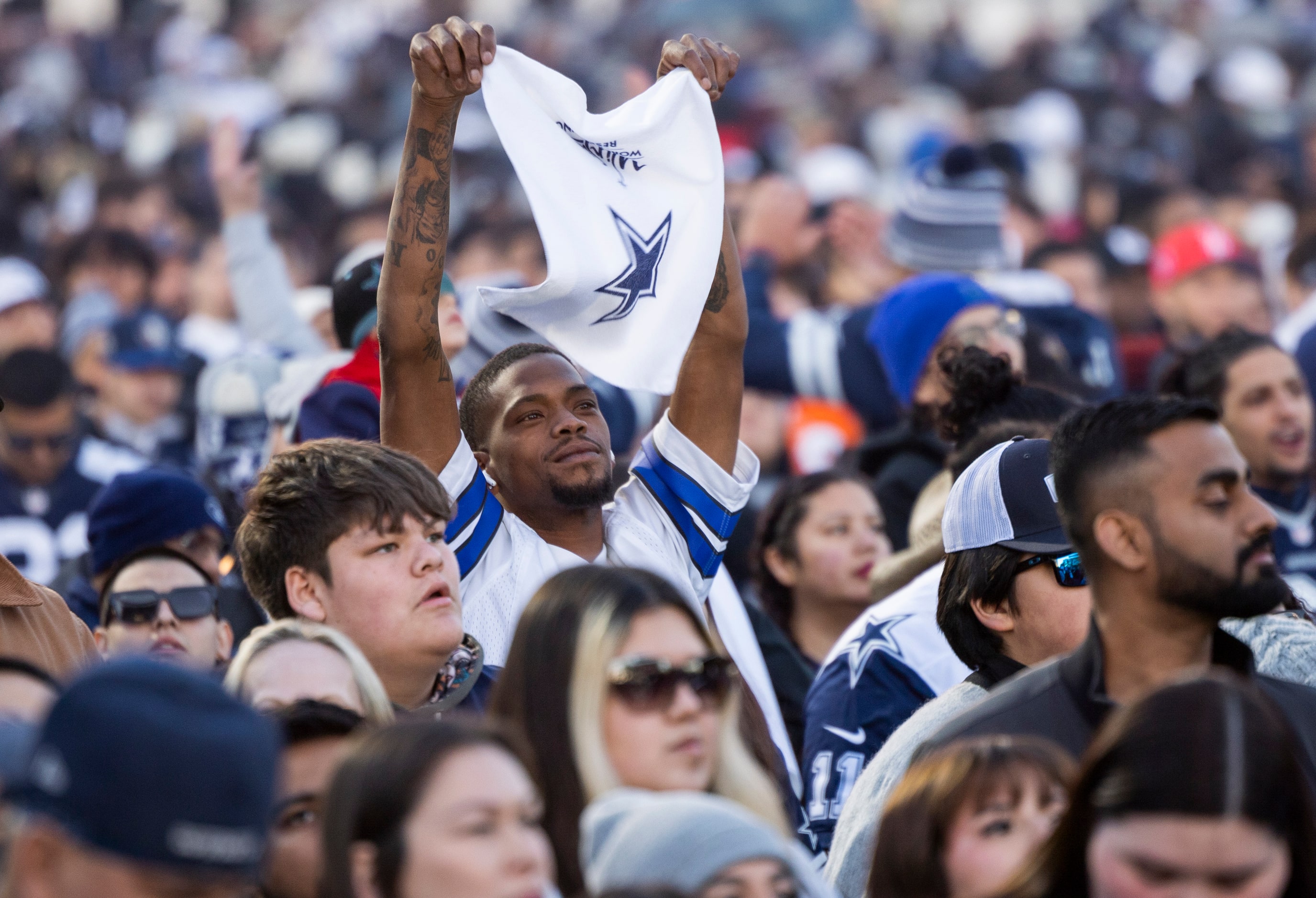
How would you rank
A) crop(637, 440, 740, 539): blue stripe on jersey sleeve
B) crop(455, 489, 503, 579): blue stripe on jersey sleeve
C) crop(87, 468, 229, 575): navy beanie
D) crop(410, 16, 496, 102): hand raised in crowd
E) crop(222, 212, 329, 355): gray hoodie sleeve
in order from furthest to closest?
1. crop(222, 212, 329, 355): gray hoodie sleeve
2. crop(87, 468, 229, 575): navy beanie
3. crop(637, 440, 740, 539): blue stripe on jersey sleeve
4. crop(455, 489, 503, 579): blue stripe on jersey sleeve
5. crop(410, 16, 496, 102): hand raised in crowd

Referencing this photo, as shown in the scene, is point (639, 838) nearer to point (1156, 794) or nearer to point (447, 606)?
point (1156, 794)

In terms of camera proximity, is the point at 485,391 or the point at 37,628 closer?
the point at 37,628

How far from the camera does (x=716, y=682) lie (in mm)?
2971

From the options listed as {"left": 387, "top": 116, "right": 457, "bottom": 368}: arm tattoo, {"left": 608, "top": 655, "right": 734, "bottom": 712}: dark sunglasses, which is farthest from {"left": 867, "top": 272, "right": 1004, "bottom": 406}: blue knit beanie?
{"left": 608, "top": 655, "right": 734, "bottom": 712}: dark sunglasses

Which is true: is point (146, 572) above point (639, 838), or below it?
above

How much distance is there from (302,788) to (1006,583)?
1.69m

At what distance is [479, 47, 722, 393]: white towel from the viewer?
13.8 ft

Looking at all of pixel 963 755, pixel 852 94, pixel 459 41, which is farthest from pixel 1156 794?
pixel 852 94

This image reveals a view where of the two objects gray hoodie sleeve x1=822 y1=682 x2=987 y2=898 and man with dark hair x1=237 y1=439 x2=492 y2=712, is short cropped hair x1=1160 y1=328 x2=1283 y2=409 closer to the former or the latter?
gray hoodie sleeve x1=822 y1=682 x2=987 y2=898

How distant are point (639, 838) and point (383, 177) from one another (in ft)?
40.7

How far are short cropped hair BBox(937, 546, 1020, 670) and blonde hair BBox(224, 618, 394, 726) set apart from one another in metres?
1.33

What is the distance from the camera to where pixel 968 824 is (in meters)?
2.73

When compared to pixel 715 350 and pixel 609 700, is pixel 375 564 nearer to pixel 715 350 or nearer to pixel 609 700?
pixel 609 700

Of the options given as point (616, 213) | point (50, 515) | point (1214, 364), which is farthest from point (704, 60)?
point (50, 515)
